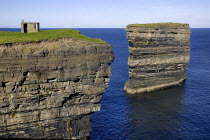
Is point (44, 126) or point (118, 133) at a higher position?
point (44, 126)

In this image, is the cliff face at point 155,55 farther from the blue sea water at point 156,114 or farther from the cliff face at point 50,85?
the cliff face at point 50,85

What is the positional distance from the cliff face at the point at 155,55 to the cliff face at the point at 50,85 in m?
29.4

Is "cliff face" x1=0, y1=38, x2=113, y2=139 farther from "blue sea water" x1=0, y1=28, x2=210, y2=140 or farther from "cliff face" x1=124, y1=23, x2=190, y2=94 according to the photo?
"cliff face" x1=124, y1=23, x2=190, y2=94

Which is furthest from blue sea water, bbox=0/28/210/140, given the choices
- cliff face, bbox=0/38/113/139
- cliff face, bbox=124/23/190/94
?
cliff face, bbox=0/38/113/139

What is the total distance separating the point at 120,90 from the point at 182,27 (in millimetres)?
24411

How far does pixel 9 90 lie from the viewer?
84.9 ft

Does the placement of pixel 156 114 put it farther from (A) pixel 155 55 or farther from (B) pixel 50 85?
(B) pixel 50 85

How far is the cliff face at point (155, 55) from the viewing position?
58.1m

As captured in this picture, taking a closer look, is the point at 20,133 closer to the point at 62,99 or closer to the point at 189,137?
the point at 62,99

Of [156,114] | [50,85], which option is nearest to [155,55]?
[156,114]

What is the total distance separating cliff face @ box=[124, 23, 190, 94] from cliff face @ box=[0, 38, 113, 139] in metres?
29.4

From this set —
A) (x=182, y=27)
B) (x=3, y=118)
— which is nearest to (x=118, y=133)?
(x=3, y=118)

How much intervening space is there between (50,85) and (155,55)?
38528 millimetres

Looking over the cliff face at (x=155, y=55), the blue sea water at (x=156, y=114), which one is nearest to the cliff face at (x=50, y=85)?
the blue sea water at (x=156, y=114)
